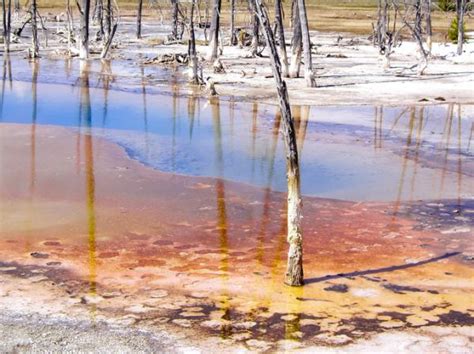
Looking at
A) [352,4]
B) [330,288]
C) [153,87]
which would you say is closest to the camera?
[330,288]

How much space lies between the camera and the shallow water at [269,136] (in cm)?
1302

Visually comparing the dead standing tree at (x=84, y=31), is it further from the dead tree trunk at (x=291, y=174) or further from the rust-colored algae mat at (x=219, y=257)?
the dead tree trunk at (x=291, y=174)

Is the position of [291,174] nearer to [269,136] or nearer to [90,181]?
[90,181]

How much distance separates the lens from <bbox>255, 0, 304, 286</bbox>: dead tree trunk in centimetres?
761

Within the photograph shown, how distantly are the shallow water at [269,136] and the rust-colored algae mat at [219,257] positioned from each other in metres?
1.13

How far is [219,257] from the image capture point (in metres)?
8.80

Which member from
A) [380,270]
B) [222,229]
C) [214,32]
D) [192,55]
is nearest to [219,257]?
[222,229]

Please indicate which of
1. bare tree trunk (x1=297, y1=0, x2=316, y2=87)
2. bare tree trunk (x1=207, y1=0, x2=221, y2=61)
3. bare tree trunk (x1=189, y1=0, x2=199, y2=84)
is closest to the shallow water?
bare tree trunk (x1=189, y1=0, x2=199, y2=84)

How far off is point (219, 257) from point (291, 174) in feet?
5.00

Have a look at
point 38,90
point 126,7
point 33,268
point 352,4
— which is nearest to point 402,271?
point 33,268

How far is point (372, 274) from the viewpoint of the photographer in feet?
27.3

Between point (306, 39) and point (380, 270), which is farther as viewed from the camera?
point (306, 39)

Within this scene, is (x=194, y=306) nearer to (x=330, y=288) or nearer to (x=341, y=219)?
(x=330, y=288)

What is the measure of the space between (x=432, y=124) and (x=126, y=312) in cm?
1341
